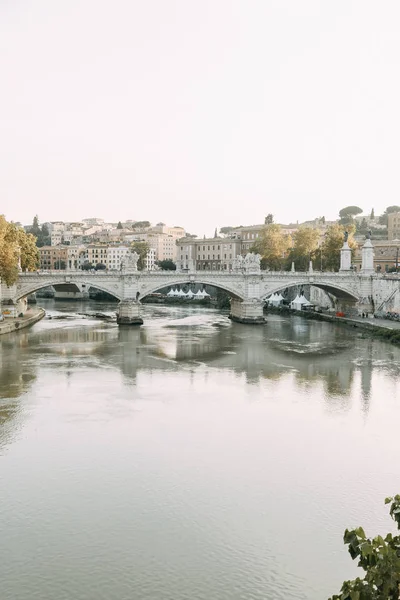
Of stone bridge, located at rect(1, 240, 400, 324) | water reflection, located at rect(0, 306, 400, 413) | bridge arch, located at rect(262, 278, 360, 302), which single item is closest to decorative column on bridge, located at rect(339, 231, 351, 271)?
stone bridge, located at rect(1, 240, 400, 324)

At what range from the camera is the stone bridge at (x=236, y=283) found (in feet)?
115

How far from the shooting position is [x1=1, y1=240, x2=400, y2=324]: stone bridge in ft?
115

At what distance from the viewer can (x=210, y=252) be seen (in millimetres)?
74500

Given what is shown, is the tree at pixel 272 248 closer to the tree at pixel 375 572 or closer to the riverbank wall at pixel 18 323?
the riverbank wall at pixel 18 323

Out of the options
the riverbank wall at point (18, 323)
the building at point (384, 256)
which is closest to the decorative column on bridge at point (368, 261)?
the building at point (384, 256)

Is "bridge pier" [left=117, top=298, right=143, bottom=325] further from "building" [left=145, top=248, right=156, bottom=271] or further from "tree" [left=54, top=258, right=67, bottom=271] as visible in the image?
"tree" [left=54, top=258, right=67, bottom=271]

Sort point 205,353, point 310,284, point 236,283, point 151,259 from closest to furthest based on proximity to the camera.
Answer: point 205,353 < point 236,283 < point 310,284 < point 151,259

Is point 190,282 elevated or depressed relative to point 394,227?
depressed

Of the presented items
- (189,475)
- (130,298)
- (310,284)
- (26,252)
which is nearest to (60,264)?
(26,252)

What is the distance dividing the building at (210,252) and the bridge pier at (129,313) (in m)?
35.7

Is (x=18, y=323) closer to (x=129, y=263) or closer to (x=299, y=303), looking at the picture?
(x=129, y=263)

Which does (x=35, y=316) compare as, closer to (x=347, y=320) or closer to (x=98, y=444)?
(x=347, y=320)

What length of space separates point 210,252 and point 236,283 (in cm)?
3703

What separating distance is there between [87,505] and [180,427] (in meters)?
4.67
